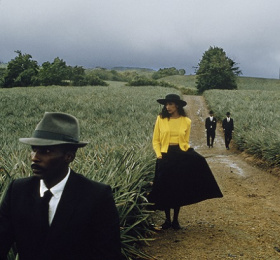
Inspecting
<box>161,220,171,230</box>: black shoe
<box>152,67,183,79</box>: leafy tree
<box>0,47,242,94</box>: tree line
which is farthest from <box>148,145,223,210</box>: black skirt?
<box>152,67,183,79</box>: leafy tree

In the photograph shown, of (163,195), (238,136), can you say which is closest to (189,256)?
(163,195)

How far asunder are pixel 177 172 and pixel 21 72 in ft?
219

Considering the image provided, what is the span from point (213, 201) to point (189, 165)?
194 cm

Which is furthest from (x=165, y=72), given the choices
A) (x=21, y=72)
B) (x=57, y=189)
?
(x=57, y=189)

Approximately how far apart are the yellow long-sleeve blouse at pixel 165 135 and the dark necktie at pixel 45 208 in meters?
3.10

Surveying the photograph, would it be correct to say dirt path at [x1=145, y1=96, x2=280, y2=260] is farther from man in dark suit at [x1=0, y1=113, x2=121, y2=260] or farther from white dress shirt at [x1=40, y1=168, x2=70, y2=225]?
white dress shirt at [x1=40, y1=168, x2=70, y2=225]

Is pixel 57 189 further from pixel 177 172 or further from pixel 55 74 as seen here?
pixel 55 74

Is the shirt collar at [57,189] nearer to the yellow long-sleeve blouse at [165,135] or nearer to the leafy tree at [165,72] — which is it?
the yellow long-sleeve blouse at [165,135]

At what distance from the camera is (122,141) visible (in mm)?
8562

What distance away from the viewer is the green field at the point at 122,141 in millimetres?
4332

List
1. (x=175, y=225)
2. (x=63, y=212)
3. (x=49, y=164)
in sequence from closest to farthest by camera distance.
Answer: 1. (x=63, y=212)
2. (x=49, y=164)
3. (x=175, y=225)

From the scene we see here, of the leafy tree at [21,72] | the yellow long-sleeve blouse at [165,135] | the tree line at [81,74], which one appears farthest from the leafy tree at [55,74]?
the yellow long-sleeve blouse at [165,135]

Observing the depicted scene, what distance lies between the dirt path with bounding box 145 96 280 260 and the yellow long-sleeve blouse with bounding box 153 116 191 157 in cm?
111

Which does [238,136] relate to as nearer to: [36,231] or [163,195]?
[163,195]
